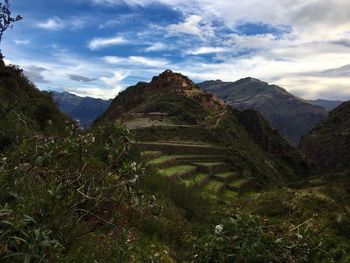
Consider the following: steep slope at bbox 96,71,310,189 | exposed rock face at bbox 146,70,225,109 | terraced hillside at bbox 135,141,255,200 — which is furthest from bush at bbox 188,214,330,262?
exposed rock face at bbox 146,70,225,109

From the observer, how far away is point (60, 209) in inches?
172

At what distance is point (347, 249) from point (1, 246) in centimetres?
1214

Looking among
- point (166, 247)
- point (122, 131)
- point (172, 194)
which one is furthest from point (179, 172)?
point (122, 131)

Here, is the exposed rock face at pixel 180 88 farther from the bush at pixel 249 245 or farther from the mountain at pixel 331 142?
the bush at pixel 249 245

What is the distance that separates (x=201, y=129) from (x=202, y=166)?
18440 mm

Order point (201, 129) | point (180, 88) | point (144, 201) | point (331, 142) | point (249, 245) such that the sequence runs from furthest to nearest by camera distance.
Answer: point (331, 142), point (180, 88), point (201, 129), point (144, 201), point (249, 245)

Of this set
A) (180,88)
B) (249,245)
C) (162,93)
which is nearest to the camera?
(249,245)

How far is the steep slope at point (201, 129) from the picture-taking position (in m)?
47.9

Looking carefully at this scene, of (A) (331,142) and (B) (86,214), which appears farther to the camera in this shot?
(A) (331,142)

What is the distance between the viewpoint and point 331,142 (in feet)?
330

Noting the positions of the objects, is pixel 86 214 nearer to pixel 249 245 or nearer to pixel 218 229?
pixel 218 229

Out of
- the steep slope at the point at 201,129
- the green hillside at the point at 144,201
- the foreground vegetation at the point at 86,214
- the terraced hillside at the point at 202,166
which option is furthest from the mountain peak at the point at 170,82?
the foreground vegetation at the point at 86,214

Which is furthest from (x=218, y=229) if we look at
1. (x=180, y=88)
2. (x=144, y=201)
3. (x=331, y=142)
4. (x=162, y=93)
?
(x=331, y=142)

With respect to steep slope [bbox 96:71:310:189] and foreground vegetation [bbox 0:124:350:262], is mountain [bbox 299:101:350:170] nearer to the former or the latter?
steep slope [bbox 96:71:310:189]
